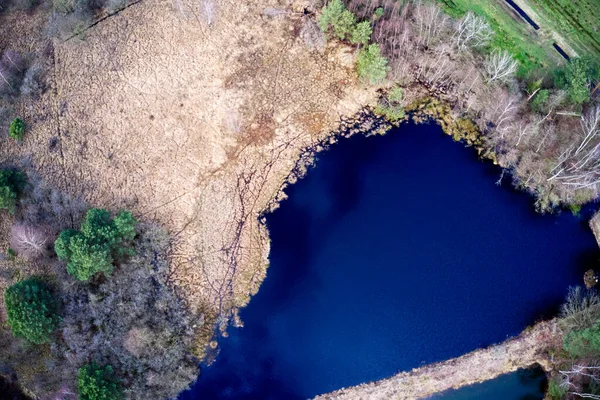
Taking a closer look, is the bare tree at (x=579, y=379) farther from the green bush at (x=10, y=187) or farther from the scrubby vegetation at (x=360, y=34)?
the green bush at (x=10, y=187)

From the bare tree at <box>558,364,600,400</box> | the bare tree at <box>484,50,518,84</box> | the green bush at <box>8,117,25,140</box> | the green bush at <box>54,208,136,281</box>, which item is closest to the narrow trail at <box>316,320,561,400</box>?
the bare tree at <box>558,364,600,400</box>

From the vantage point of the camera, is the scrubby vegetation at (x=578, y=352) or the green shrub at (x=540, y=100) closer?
the scrubby vegetation at (x=578, y=352)

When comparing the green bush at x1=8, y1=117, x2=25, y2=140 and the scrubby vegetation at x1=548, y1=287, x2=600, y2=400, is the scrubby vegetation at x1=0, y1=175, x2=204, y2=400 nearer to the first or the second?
the green bush at x1=8, y1=117, x2=25, y2=140

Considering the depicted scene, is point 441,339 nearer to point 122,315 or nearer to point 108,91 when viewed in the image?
point 122,315

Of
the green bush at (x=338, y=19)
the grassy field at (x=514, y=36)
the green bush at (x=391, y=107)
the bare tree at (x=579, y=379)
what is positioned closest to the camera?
the bare tree at (x=579, y=379)

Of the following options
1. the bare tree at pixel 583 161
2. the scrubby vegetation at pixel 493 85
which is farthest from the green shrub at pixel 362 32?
the bare tree at pixel 583 161

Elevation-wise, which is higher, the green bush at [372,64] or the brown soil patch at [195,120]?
the green bush at [372,64]

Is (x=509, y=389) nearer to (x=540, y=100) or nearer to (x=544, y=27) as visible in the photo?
(x=540, y=100)

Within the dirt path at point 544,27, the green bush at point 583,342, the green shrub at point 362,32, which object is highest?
the dirt path at point 544,27
